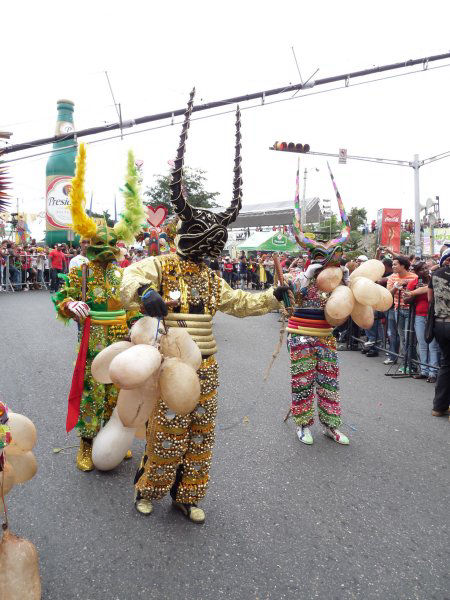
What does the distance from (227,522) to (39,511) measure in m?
1.21

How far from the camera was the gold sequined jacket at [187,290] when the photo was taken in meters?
2.64

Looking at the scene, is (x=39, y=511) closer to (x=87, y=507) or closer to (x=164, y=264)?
(x=87, y=507)

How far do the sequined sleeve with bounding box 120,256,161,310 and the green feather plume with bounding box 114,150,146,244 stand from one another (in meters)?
0.89

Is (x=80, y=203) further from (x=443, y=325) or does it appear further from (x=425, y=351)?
(x=425, y=351)

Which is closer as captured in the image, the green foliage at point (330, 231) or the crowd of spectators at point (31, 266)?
the green foliage at point (330, 231)

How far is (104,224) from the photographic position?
3.54 metres

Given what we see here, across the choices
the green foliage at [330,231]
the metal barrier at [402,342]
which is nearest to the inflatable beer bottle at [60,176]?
the metal barrier at [402,342]

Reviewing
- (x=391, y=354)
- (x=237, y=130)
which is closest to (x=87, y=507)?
(x=237, y=130)

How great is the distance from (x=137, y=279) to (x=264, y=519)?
5.63 ft

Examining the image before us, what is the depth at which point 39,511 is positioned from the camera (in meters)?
2.92

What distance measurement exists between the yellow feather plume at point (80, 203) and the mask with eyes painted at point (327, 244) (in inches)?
69.4

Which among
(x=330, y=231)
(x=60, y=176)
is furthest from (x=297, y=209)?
(x=60, y=176)

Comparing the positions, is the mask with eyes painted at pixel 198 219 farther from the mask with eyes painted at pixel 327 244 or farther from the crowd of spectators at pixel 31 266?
the crowd of spectators at pixel 31 266

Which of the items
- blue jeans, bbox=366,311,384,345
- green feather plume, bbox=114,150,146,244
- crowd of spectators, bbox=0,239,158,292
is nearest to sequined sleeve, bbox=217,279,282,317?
green feather plume, bbox=114,150,146,244
